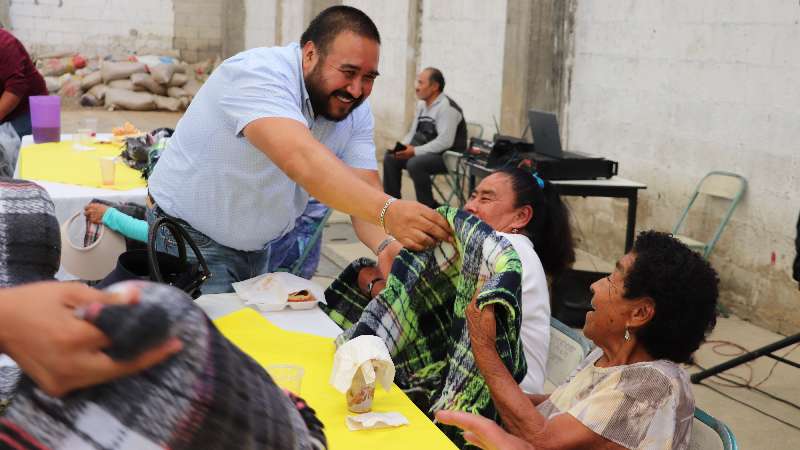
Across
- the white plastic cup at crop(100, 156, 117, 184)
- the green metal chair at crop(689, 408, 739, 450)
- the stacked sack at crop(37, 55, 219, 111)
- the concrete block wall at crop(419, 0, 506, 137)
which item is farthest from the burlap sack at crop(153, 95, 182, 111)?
the green metal chair at crop(689, 408, 739, 450)

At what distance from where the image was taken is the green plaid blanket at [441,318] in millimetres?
2223

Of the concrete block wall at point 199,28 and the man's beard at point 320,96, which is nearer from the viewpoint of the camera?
the man's beard at point 320,96

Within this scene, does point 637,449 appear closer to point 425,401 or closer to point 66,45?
point 425,401

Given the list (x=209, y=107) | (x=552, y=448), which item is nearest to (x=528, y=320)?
(x=552, y=448)

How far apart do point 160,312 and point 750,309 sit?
16.4 feet

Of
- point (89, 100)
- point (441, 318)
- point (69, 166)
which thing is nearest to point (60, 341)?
point (441, 318)

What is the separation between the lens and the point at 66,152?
5336mm

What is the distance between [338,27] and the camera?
2.60 metres

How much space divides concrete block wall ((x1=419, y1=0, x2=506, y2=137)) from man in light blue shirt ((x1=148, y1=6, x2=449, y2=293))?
5102 millimetres

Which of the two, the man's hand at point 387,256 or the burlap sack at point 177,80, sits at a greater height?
the burlap sack at point 177,80

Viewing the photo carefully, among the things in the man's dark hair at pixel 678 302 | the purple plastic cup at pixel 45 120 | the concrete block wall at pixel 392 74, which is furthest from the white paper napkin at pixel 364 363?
the concrete block wall at pixel 392 74

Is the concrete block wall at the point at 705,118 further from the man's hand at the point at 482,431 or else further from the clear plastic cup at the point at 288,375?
the clear plastic cup at the point at 288,375

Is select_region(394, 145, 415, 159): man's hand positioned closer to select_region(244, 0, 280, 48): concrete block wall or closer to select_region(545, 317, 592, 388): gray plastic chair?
select_region(545, 317, 592, 388): gray plastic chair

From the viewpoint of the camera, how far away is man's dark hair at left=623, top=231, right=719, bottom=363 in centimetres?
211
